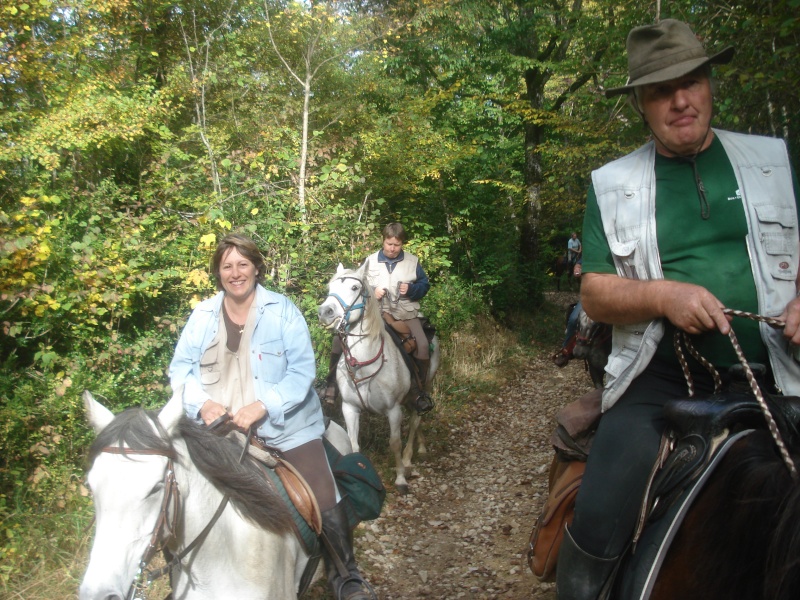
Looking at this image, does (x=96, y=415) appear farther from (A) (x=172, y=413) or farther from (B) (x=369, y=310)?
(B) (x=369, y=310)

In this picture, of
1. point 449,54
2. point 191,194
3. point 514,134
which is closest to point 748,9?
point 191,194

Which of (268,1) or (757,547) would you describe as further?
(268,1)

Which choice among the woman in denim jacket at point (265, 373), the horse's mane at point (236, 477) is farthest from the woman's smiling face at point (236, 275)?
the horse's mane at point (236, 477)

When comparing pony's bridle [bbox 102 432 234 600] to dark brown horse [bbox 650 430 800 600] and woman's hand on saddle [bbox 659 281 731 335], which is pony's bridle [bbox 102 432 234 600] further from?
woman's hand on saddle [bbox 659 281 731 335]

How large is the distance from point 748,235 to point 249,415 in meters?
2.39

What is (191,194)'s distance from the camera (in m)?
7.42

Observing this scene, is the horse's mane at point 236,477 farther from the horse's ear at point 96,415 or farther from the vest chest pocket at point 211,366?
the vest chest pocket at point 211,366

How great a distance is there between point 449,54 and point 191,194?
306 inches

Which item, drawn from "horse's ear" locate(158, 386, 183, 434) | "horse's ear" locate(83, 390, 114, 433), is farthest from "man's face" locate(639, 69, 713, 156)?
"horse's ear" locate(83, 390, 114, 433)

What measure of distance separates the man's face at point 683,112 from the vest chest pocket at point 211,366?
258cm

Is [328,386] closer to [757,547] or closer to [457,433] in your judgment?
[457,433]

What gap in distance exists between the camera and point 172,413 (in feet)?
8.22

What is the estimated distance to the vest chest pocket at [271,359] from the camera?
345cm

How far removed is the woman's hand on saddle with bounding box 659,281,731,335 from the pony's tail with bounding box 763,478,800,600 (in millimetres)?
505
